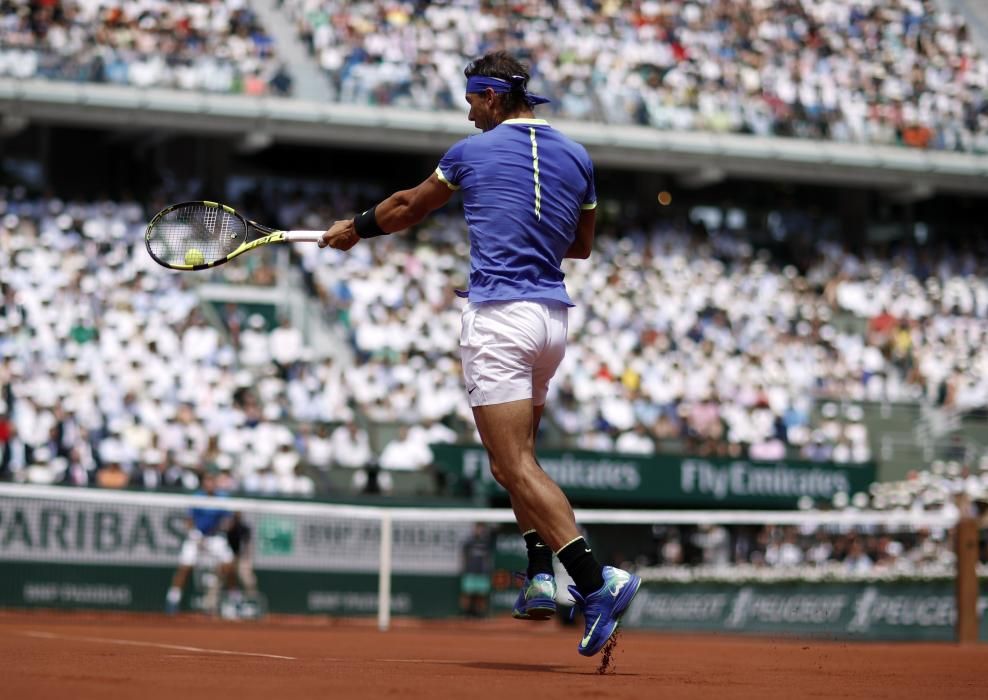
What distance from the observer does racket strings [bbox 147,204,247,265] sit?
7.24 metres

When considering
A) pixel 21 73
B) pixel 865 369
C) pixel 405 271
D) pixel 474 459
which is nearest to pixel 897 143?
pixel 865 369

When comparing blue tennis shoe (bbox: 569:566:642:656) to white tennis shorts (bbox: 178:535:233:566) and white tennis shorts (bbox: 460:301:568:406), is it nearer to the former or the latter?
white tennis shorts (bbox: 460:301:568:406)

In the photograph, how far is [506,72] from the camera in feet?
21.3

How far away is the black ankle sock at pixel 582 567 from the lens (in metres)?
6.09

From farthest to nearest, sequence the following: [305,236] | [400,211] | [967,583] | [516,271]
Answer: [967,583]
[305,236]
[400,211]
[516,271]

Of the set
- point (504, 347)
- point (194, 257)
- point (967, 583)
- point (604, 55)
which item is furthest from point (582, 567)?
point (604, 55)

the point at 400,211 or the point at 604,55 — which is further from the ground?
the point at 604,55

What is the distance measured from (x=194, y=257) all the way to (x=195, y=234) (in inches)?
4.1

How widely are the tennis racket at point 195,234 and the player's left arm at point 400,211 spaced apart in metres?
0.75

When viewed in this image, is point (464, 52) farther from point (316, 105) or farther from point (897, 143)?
point (897, 143)

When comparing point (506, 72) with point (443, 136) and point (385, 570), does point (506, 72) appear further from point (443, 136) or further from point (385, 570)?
point (443, 136)

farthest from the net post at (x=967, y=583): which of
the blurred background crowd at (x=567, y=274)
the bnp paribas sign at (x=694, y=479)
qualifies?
the bnp paribas sign at (x=694, y=479)

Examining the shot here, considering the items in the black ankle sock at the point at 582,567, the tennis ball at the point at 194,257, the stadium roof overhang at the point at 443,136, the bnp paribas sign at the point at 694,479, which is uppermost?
the stadium roof overhang at the point at 443,136

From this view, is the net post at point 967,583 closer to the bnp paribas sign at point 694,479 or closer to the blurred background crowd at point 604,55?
the bnp paribas sign at point 694,479
